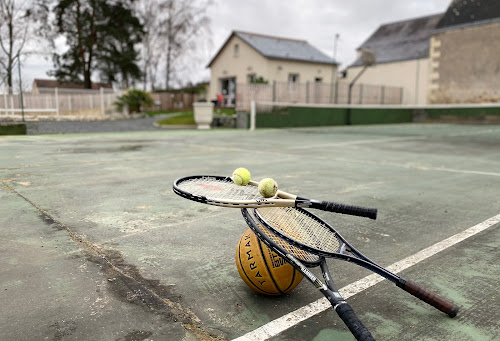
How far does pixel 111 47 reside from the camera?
3591 centimetres

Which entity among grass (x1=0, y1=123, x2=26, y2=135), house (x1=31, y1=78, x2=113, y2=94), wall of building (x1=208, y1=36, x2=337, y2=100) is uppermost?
wall of building (x1=208, y1=36, x2=337, y2=100)

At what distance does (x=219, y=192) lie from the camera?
2.89m

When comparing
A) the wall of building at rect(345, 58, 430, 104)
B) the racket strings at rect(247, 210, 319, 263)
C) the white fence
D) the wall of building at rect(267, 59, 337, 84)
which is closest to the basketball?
the racket strings at rect(247, 210, 319, 263)

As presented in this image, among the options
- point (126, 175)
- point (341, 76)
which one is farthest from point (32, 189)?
point (341, 76)

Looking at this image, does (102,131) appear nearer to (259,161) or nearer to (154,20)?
(259,161)

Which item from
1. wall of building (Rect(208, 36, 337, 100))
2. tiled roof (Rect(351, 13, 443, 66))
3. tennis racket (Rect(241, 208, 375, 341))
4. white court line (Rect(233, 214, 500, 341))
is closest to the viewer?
tennis racket (Rect(241, 208, 375, 341))

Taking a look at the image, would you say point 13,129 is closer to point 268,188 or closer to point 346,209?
point 268,188

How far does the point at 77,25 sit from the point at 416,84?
28.5m

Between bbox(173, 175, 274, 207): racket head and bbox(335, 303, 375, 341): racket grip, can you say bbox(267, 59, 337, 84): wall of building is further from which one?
bbox(335, 303, 375, 341): racket grip

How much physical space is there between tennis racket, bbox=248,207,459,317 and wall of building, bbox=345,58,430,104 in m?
33.9

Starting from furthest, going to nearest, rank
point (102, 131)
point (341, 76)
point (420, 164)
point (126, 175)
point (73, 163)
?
point (341, 76) < point (102, 131) < point (420, 164) < point (73, 163) < point (126, 175)

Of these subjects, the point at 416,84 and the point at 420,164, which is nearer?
the point at 420,164

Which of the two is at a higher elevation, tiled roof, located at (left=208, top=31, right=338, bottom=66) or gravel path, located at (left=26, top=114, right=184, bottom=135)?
tiled roof, located at (left=208, top=31, right=338, bottom=66)

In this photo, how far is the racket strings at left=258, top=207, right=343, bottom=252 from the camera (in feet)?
8.63
